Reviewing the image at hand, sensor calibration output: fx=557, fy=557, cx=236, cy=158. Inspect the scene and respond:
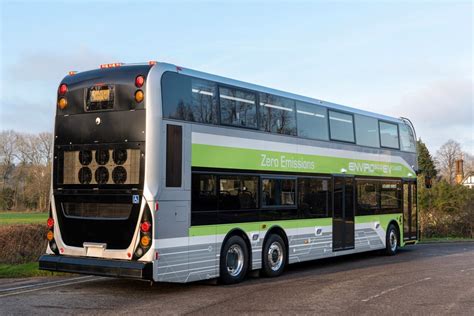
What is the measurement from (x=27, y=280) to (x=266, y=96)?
635 centimetres

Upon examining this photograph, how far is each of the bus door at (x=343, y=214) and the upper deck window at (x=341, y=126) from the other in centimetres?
109

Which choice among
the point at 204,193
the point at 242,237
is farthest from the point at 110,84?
the point at 242,237

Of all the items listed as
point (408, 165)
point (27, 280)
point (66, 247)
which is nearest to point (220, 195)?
point (66, 247)

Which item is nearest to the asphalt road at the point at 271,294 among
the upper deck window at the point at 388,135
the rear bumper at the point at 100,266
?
the rear bumper at the point at 100,266

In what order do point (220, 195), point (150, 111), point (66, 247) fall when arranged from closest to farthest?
point (150, 111) → point (66, 247) → point (220, 195)

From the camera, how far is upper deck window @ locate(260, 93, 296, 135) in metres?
12.2

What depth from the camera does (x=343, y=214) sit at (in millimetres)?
14805

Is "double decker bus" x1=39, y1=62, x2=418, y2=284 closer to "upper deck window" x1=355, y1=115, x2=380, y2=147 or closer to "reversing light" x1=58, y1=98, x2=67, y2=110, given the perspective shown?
"reversing light" x1=58, y1=98, x2=67, y2=110

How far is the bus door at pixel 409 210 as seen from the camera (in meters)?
18.1

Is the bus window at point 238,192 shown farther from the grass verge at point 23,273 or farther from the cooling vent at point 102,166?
the grass verge at point 23,273

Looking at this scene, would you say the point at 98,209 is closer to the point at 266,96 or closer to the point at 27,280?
the point at 27,280

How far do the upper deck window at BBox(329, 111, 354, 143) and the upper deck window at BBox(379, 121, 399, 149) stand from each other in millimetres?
1918

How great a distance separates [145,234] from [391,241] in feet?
34.0

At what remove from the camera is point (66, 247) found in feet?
33.1
